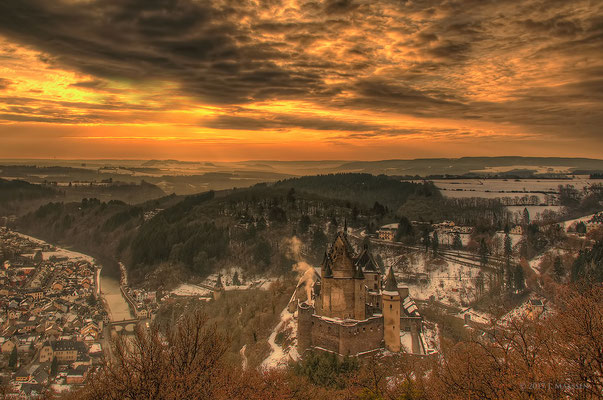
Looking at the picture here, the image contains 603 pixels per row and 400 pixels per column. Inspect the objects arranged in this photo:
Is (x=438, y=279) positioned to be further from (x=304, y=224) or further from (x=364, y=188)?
(x=364, y=188)

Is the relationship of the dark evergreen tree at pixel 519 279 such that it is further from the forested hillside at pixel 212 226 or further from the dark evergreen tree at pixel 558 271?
the forested hillside at pixel 212 226

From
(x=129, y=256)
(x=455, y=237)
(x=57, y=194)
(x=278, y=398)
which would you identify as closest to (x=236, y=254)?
(x=129, y=256)

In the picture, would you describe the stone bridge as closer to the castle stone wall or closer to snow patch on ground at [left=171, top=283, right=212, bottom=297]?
snow patch on ground at [left=171, top=283, right=212, bottom=297]

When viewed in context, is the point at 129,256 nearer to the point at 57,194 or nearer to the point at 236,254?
the point at 236,254

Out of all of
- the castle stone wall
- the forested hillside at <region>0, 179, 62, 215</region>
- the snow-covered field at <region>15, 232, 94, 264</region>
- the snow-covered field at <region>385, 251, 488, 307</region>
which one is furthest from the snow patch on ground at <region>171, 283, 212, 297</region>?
the forested hillside at <region>0, 179, 62, 215</region>

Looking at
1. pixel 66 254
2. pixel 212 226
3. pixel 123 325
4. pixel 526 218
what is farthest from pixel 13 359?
pixel 526 218

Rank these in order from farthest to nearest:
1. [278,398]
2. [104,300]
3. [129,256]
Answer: [129,256] → [104,300] → [278,398]

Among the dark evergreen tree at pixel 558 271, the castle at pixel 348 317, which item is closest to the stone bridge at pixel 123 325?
the castle at pixel 348 317
